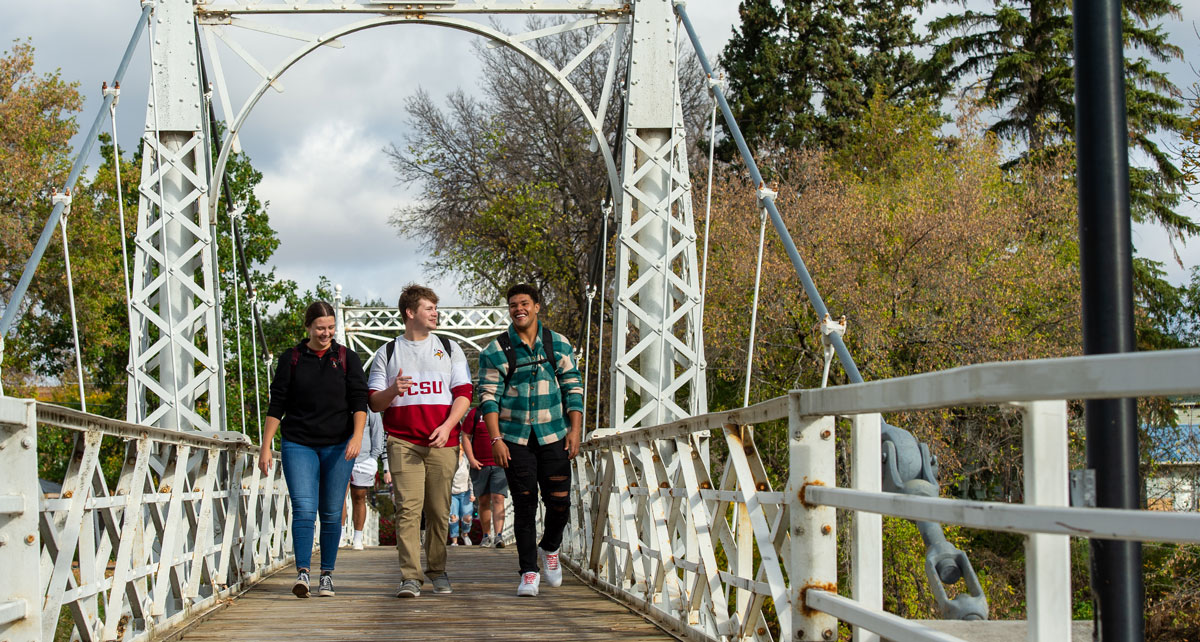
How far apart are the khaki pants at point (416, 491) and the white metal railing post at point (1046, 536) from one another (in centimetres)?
452

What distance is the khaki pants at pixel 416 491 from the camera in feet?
21.5

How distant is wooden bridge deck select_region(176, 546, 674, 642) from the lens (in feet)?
17.6

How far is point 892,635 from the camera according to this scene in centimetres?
283

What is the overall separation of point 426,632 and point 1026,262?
18515 millimetres

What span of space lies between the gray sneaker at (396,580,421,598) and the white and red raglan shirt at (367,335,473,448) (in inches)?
29.1

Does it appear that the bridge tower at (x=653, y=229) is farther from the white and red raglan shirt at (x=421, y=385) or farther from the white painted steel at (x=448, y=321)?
the white painted steel at (x=448, y=321)

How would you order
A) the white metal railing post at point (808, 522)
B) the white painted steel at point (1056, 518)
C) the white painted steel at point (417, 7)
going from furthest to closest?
the white painted steel at point (417, 7) < the white metal railing post at point (808, 522) < the white painted steel at point (1056, 518)

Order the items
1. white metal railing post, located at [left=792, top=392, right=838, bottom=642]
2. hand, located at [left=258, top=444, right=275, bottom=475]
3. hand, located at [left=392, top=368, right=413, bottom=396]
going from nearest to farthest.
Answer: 1. white metal railing post, located at [left=792, top=392, right=838, bottom=642]
2. hand, located at [left=392, top=368, right=413, bottom=396]
3. hand, located at [left=258, top=444, right=275, bottom=475]

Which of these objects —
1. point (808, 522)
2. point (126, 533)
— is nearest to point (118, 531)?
point (126, 533)

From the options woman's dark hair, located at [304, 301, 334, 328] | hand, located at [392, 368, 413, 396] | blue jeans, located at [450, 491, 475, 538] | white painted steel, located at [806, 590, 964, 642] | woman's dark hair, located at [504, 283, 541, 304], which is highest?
woman's dark hair, located at [504, 283, 541, 304]

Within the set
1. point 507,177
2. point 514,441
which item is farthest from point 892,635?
point 507,177

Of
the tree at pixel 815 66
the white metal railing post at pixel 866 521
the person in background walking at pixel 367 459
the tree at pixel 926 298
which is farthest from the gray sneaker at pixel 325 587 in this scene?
the tree at pixel 815 66

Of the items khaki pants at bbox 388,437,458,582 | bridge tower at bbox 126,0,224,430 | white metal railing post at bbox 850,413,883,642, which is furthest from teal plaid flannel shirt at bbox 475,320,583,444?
white metal railing post at bbox 850,413,883,642

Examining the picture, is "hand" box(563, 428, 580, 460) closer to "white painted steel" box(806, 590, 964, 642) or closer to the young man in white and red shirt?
the young man in white and red shirt
